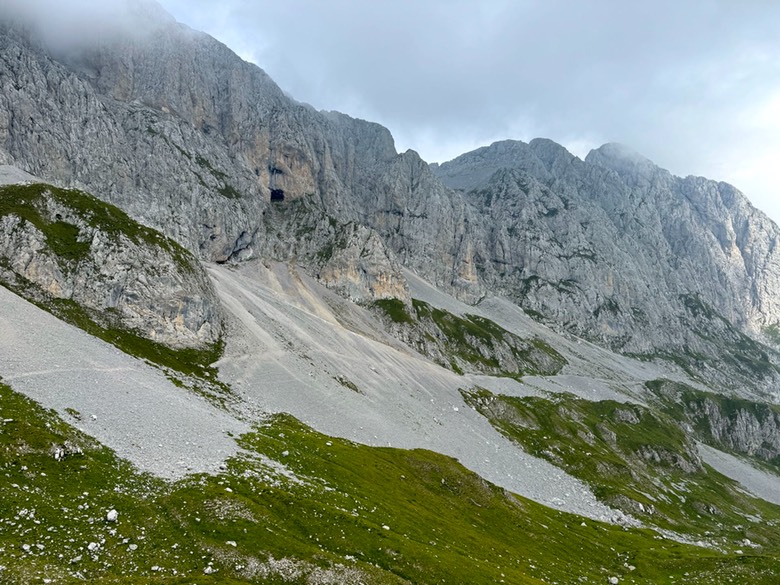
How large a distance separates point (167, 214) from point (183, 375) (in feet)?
422

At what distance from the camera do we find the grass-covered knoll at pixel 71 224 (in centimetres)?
7438

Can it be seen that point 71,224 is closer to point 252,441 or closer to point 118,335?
point 118,335

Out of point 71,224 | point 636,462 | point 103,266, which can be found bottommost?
point 103,266

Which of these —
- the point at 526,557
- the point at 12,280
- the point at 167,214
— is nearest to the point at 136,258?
the point at 12,280

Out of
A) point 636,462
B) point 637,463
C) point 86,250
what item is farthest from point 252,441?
point 636,462

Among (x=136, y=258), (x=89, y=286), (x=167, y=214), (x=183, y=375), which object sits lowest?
(x=183, y=375)

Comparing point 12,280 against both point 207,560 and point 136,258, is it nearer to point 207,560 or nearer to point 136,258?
point 136,258

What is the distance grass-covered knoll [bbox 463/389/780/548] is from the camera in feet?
330

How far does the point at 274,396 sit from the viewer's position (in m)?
72.2

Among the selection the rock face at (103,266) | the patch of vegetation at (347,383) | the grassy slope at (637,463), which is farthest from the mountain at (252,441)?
the patch of vegetation at (347,383)

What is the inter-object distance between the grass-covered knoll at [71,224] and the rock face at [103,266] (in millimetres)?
134

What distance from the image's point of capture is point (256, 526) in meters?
27.8

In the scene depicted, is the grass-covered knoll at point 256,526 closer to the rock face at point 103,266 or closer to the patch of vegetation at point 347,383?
the rock face at point 103,266

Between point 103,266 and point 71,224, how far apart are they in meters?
11.7
